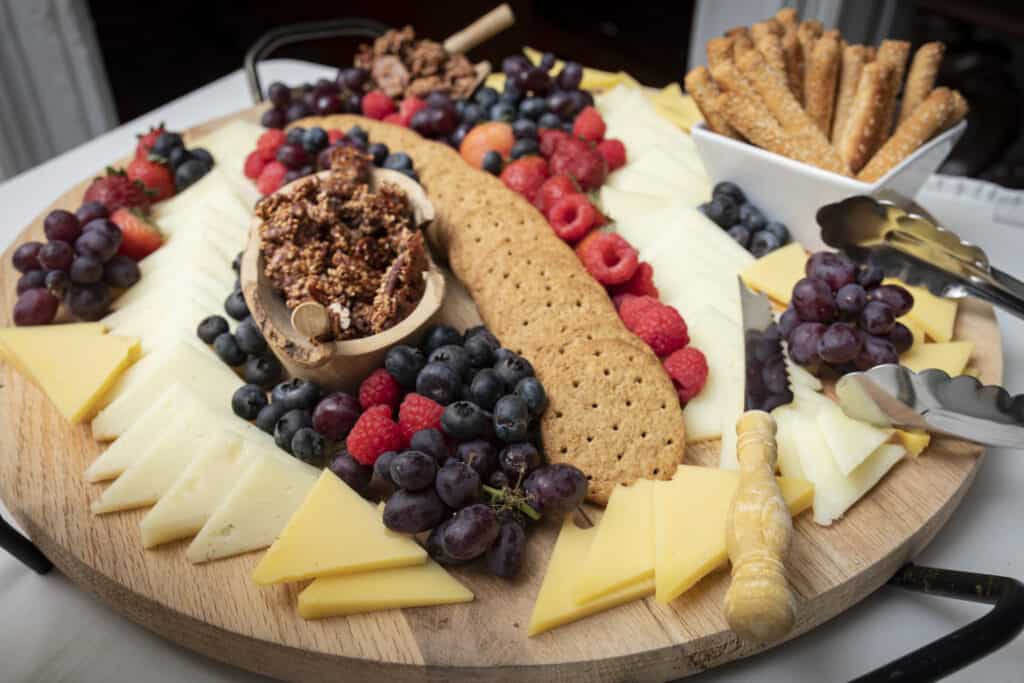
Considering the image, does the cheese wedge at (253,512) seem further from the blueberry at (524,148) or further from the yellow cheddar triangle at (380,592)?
the blueberry at (524,148)

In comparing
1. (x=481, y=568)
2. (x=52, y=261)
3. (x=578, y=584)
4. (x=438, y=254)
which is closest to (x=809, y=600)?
(x=578, y=584)

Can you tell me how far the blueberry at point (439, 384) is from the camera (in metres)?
1.27

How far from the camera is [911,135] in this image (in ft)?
5.40

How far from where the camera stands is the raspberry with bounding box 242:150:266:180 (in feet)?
6.59

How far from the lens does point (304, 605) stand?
3.27 ft

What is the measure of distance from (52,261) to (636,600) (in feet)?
4.43

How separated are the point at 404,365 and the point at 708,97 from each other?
1011 millimetres

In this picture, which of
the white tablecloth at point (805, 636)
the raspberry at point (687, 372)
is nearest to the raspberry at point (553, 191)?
the raspberry at point (687, 372)

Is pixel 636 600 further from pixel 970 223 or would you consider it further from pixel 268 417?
pixel 970 223

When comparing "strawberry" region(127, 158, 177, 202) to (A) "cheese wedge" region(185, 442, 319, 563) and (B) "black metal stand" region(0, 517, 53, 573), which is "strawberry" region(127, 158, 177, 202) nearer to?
(B) "black metal stand" region(0, 517, 53, 573)

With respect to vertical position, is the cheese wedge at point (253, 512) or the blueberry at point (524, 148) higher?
the blueberry at point (524, 148)

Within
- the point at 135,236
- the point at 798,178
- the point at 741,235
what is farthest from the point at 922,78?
the point at 135,236

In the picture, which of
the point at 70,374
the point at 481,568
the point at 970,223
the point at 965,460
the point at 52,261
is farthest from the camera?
the point at 970,223

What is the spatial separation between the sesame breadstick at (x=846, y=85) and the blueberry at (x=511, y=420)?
1.12m
